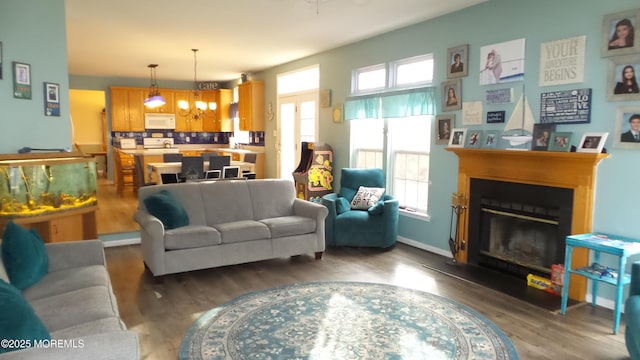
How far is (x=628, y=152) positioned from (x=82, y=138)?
45.4 feet

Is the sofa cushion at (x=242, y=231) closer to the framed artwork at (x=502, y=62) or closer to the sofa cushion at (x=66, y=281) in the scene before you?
the sofa cushion at (x=66, y=281)

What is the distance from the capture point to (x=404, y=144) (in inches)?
238

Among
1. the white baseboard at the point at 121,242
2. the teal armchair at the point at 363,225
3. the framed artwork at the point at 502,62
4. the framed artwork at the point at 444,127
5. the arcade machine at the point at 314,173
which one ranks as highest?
the framed artwork at the point at 502,62

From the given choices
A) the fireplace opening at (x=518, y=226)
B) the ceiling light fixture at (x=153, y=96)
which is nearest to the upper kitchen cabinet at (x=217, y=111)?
the ceiling light fixture at (x=153, y=96)

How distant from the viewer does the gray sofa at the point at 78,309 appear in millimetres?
1680

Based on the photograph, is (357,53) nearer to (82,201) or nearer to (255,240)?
(255,240)

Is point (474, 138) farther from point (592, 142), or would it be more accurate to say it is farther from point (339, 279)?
point (339, 279)

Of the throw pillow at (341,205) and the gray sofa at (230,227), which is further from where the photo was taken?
the throw pillow at (341,205)

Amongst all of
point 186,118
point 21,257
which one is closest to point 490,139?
point 21,257

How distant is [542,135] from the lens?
4121mm

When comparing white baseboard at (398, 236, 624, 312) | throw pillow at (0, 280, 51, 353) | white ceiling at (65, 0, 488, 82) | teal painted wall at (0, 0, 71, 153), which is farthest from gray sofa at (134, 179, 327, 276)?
throw pillow at (0, 280, 51, 353)

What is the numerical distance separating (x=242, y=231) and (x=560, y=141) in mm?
3260

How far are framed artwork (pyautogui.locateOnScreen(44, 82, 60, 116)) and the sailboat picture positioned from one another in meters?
4.83

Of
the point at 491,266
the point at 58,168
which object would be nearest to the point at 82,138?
the point at 58,168
